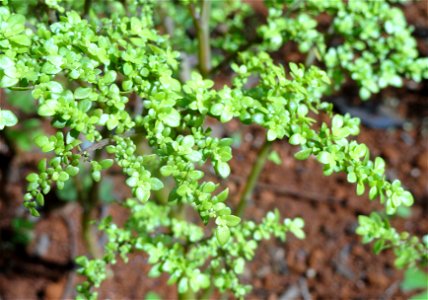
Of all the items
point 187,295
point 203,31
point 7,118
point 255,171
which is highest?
point 7,118

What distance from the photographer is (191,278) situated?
1.39m

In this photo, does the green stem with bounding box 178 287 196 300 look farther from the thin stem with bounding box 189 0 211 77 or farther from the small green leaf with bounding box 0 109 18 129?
the small green leaf with bounding box 0 109 18 129

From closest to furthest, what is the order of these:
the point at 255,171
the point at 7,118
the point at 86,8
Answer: the point at 7,118 < the point at 86,8 < the point at 255,171

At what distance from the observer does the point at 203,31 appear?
1.72 m

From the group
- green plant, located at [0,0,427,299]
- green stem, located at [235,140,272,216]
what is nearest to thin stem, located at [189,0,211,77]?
green plant, located at [0,0,427,299]

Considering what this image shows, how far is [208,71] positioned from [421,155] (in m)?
1.52

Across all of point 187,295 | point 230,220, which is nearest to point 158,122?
point 230,220

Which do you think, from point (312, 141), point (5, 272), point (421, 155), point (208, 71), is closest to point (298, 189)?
point (421, 155)

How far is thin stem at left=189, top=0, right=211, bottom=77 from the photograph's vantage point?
5.37ft

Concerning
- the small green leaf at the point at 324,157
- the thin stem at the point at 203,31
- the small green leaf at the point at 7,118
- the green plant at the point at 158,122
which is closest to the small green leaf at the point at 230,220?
the green plant at the point at 158,122

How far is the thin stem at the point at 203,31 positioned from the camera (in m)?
1.64

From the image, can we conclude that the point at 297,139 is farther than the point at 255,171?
No

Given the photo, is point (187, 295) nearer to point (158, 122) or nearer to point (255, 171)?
point (255, 171)

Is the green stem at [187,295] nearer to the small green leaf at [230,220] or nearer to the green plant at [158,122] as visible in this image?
the green plant at [158,122]
